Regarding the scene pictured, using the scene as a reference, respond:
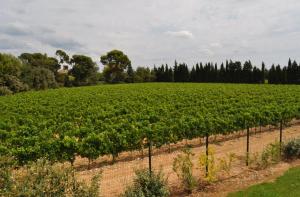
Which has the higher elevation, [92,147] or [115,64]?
[115,64]

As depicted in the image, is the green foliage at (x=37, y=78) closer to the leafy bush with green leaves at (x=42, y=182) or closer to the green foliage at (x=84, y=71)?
the green foliage at (x=84, y=71)

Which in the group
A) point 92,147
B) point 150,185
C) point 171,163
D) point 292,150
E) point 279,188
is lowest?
point 171,163

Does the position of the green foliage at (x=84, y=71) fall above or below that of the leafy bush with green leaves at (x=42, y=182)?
above

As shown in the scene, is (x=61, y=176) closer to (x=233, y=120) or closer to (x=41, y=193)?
(x=41, y=193)

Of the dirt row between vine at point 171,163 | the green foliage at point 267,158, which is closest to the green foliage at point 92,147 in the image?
the dirt row between vine at point 171,163

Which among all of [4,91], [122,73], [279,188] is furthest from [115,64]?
[279,188]

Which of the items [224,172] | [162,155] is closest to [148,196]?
[224,172]

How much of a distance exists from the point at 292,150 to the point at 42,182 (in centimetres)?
1026

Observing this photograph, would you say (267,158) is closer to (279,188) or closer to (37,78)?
(279,188)

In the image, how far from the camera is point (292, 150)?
1370 centimetres

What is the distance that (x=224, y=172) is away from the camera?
486 inches

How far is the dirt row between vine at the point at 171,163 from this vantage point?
10984mm

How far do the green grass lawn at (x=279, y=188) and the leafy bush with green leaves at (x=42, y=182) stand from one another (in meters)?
4.65

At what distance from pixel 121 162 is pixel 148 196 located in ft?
24.1
